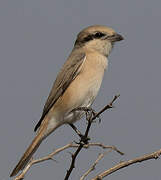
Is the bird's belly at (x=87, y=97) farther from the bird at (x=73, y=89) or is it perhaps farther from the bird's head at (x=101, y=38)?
the bird's head at (x=101, y=38)

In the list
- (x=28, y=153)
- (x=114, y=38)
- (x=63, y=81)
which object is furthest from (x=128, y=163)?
(x=114, y=38)

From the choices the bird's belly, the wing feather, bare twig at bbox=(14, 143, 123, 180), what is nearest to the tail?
the wing feather

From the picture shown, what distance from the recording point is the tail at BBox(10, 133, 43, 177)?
4.39 metres

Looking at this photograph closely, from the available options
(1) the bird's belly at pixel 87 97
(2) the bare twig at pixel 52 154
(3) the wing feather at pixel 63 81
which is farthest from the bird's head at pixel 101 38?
(2) the bare twig at pixel 52 154

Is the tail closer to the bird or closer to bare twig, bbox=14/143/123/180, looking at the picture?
the bird

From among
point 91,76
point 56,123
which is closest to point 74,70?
point 91,76

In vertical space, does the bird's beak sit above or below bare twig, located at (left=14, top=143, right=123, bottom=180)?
above

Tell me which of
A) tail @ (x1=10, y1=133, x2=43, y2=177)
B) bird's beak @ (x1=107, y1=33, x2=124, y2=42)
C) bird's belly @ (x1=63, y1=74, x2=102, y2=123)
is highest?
bird's beak @ (x1=107, y1=33, x2=124, y2=42)

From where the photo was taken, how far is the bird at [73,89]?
505 cm

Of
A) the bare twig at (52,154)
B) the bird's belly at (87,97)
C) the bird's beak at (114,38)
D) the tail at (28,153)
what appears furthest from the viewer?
the bird's beak at (114,38)

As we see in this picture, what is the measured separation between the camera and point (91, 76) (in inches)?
202

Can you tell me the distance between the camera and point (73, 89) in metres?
5.14

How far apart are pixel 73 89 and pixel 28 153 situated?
38.4 inches

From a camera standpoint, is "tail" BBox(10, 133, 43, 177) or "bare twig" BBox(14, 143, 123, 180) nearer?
"bare twig" BBox(14, 143, 123, 180)
